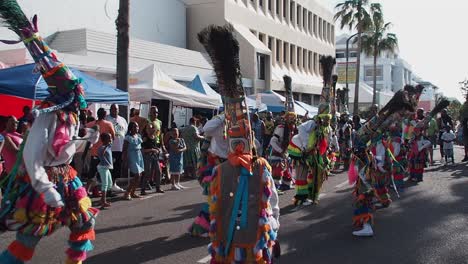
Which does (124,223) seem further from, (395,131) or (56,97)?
(395,131)

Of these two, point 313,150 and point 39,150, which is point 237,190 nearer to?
A: point 39,150

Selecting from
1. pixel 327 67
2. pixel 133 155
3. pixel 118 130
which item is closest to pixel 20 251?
pixel 133 155

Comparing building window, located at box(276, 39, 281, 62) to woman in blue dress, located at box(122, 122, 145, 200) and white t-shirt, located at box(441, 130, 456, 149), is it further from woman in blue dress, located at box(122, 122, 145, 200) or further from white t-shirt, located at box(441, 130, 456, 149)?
woman in blue dress, located at box(122, 122, 145, 200)

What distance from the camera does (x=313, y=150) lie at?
8.97 meters

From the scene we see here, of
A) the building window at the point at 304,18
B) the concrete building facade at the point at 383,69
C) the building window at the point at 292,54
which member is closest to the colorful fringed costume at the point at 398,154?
the building window at the point at 292,54

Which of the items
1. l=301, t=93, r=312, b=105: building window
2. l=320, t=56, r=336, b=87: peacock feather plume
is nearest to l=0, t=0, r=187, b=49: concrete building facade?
l=320, t=56, r=336, b=87: peacock feather plume

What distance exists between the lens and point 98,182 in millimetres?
10312

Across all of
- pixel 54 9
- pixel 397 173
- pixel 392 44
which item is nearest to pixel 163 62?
pixel 54 9

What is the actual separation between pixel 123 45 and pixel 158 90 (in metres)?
1.50

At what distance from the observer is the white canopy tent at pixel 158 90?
13.2m

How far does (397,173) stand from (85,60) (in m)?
11.5

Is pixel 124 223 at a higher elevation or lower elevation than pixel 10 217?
lower

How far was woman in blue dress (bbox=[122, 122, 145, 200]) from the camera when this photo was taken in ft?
31.8

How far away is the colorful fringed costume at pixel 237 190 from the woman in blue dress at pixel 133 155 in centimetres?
570
